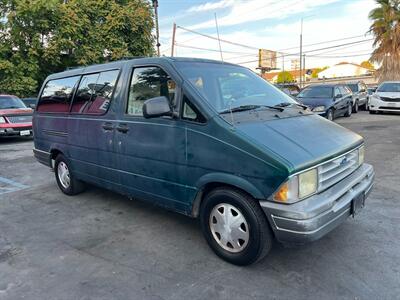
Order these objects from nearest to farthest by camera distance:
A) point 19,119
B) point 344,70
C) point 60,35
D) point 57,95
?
point 57,95
point 19,119
point 60,35
point 344,70

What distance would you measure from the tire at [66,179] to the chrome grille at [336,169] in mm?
3717

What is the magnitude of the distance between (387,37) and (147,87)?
3090 centimetres

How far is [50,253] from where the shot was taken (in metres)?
3.54

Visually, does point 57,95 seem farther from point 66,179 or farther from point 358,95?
point 358,95

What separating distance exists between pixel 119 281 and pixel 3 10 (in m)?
20.5

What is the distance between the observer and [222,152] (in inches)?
119

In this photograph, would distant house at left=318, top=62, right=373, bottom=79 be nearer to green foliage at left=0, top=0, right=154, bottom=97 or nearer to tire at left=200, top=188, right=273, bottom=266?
green foliage at left=0, top=0, right=154, bottom=97

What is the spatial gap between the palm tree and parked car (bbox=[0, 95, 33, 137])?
91.4 ft

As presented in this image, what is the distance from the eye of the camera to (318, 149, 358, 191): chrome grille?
2.96m

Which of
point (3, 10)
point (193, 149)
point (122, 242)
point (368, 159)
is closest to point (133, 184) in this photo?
point (122, 242)

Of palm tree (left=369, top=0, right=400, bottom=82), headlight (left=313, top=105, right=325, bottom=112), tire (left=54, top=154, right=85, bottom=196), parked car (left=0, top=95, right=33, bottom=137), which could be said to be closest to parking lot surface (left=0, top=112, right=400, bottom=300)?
tire (left=54, top=154, right=85, bottom=196)

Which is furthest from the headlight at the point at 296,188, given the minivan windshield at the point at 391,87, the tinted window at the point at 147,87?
the minivan windshield at the point at 391,87

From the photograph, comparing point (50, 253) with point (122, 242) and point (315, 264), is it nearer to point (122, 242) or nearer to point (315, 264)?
point (122, 242)

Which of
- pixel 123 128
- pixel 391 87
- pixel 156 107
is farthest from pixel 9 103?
pixel 391 87
